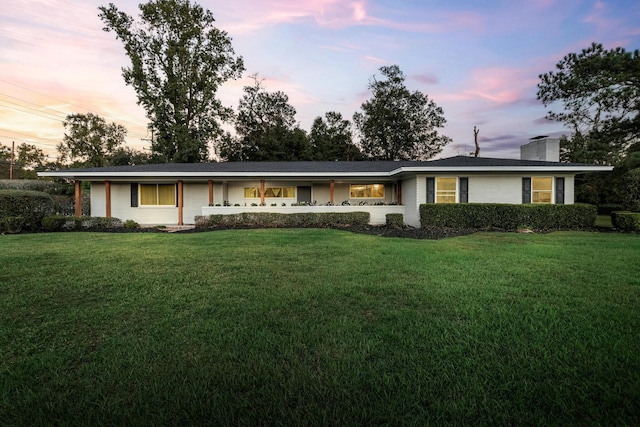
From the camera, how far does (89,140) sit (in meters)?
39.0

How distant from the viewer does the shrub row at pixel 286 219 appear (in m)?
14.0

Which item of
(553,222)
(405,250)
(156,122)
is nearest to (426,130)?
(553,222)

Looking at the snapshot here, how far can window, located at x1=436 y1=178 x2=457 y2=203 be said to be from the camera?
14.2 m

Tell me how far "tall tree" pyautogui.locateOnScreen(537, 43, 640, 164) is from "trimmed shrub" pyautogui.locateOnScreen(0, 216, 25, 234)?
97.7ft

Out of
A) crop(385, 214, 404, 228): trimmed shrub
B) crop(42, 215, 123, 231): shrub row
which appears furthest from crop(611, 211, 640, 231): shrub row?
crop(42, 215, 123, 231): shrub row

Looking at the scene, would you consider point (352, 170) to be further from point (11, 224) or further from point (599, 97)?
point (599, 97)

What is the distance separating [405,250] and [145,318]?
5780mm

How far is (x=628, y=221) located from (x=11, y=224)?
23.7 meters

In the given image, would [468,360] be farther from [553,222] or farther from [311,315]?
[553,222]

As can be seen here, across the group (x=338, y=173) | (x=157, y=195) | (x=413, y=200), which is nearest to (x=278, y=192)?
(x=338, y=173)

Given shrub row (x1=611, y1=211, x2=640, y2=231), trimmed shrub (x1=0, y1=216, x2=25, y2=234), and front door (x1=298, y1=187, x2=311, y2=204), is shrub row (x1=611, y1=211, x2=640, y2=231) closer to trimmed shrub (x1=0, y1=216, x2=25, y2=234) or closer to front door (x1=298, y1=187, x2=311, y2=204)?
front door (x1=298, y1=187, x2=311, y2=204)

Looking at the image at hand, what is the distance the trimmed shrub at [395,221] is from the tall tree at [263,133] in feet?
64.7

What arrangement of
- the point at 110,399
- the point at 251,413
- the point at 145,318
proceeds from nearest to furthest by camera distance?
the point at 251,413 → the point at 110,399 → the point at 145,318

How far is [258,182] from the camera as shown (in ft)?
56.7
